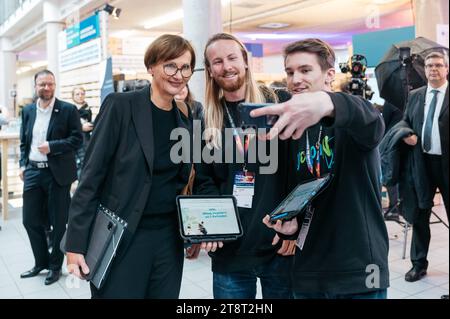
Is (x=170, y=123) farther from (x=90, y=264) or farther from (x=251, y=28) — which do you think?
(x=251, y=28)

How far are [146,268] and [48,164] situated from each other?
193 cm

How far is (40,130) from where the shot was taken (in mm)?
2996

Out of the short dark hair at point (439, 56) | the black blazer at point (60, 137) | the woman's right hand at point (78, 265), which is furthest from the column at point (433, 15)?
the black blazer at point (60, 137)

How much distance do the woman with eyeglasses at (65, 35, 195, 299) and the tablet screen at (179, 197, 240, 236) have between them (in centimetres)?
14

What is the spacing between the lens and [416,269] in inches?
111

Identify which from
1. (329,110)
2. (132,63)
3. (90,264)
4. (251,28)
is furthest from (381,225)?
(251,28)

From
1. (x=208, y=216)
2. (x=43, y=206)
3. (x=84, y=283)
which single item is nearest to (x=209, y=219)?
(x=208, y=216)

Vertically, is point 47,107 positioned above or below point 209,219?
above

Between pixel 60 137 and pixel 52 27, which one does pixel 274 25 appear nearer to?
pixel 52 27

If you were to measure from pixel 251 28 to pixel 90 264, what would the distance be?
10.2 m

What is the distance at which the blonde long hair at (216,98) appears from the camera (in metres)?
1.33

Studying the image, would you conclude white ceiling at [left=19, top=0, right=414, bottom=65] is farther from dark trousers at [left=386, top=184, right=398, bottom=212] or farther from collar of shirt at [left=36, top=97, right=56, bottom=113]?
collar of shirt at [left=36, top=97, right=56, bottom=113]

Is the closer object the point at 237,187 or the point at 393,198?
the point at 237,187

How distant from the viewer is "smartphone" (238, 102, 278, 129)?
69 centimetres
